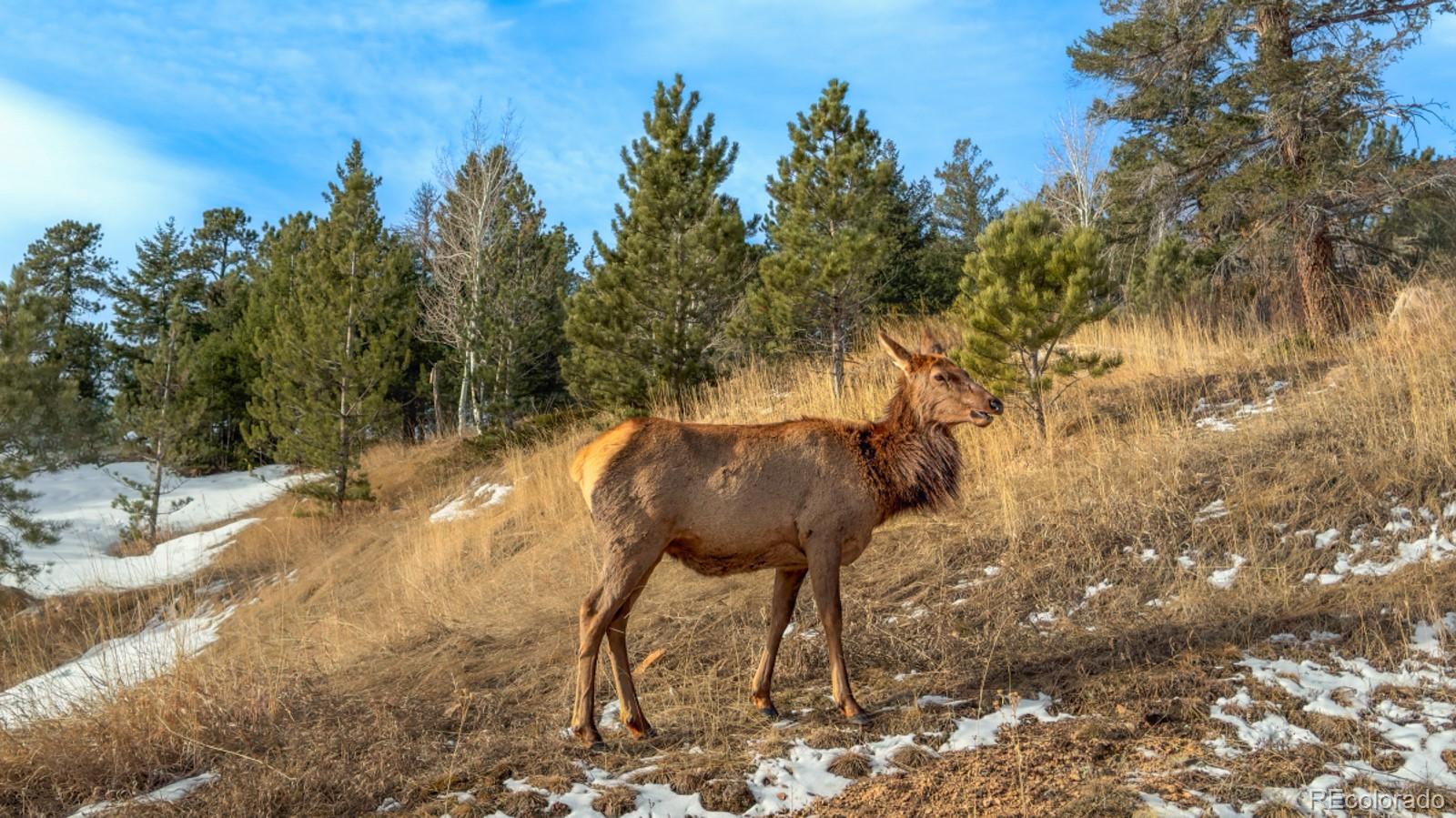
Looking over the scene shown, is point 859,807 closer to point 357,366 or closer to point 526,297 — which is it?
point 357,366

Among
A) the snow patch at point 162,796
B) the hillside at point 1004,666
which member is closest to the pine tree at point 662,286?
the hillside at point 1004,666

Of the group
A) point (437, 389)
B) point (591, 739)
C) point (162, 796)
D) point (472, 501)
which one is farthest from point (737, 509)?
point (437, 389)

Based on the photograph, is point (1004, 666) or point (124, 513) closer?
point (1004, 666)

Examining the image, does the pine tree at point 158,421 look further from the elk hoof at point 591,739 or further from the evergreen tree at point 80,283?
the elk hoof at point 591,739

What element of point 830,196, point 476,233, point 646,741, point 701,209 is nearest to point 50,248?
point 476,233

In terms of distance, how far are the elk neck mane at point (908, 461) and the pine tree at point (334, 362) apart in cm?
1937

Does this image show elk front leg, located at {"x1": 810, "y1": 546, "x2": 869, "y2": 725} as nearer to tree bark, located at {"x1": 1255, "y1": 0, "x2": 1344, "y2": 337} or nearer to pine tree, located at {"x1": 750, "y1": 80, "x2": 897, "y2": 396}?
pine tree, located at {"x1": 750, "y1": 80, "x2": 897, "y2": 396}

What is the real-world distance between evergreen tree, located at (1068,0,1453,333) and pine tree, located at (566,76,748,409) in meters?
8.06

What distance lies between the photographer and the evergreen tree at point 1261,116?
49.1 feet

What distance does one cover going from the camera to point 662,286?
1994 centimetres

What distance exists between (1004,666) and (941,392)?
1754 mm

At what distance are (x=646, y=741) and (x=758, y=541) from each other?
125 cm

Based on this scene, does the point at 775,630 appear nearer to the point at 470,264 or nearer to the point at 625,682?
the point at 625,682

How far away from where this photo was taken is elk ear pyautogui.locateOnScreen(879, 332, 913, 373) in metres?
5.92
